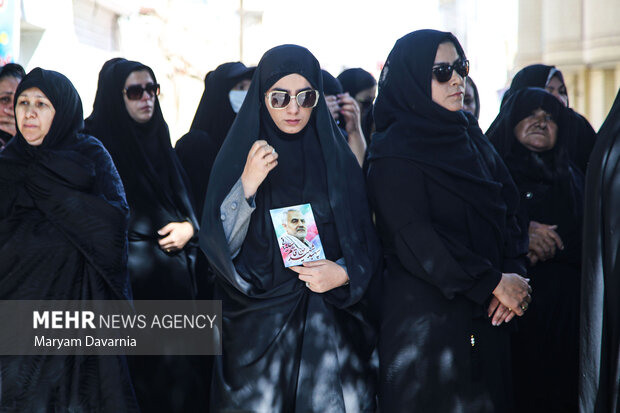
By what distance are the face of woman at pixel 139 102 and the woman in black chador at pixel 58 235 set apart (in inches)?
33.2

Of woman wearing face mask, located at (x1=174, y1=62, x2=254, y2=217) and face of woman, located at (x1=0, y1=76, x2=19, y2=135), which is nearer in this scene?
face of woman, located at (x1=0, y1=76, x2=19, y2=135)

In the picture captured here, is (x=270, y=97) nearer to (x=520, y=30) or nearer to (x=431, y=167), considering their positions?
(x=431, y=167)

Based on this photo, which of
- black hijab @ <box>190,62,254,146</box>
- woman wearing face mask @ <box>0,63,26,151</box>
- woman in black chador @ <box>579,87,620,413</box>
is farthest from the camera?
black hijab @ <box>190,62,254,146</box>

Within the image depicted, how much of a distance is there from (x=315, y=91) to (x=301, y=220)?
562 mm

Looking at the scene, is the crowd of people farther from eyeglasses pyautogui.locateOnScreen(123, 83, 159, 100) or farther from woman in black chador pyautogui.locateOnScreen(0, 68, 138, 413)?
eyeglasses pyautogui.locateOnScreen(123, 83, 159, 100)

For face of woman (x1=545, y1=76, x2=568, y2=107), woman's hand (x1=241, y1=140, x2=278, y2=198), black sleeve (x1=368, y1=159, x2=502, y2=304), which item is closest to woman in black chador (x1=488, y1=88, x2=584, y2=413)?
face of woman (x1=545, y1=76, x2=568, y2=107)

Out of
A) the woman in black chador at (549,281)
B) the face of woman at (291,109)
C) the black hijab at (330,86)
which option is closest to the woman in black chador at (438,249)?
the face of woman at (291,109)

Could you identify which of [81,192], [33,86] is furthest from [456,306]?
[33,86]

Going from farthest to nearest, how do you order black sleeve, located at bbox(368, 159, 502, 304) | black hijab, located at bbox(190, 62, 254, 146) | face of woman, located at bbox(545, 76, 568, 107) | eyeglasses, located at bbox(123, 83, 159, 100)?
black hijab, located at bbox(190, 62, 254, 146)
face of woman, located at bbox(545, 76, 568, 107)
eyeglasses, located at bbox(123, 83, 159, 100)
black sleeve, located at bbox(368, 159, 502, 304)

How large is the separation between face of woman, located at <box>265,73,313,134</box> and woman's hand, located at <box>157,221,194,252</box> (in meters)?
1.28

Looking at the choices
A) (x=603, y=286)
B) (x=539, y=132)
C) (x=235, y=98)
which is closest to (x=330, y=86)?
(x=235, y=98)

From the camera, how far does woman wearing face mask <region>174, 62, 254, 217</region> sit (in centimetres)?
481

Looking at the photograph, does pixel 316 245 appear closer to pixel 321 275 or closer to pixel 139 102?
pixel 321 275

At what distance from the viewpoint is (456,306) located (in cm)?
309
